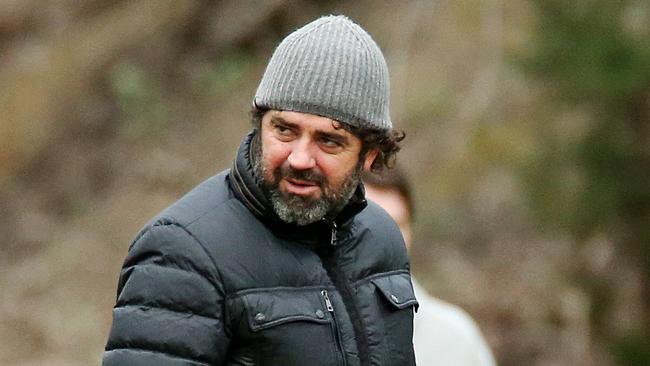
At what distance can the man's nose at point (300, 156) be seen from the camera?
290 cm

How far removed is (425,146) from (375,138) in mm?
6556

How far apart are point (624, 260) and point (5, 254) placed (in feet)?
14.0

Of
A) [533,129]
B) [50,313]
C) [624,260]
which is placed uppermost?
[533,129]

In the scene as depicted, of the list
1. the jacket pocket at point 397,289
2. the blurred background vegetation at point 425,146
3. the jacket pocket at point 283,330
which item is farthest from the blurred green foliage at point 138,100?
the jacket pocket at point 283,330

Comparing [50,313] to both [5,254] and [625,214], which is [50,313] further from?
[625,214]

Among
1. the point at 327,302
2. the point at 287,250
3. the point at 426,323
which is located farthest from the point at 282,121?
the point at 426,323

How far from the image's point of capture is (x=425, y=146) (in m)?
9.63

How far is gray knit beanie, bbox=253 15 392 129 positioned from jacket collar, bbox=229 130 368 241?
110mm

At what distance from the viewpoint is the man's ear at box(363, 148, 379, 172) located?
3.15m

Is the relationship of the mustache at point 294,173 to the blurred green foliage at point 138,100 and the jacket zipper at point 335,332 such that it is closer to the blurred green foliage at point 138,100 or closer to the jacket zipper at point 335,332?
the jacket zipper at point 335,332

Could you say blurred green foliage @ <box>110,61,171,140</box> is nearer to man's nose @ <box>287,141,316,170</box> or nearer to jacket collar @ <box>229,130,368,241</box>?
jacket collar @ <box>229,130,368,241</box>

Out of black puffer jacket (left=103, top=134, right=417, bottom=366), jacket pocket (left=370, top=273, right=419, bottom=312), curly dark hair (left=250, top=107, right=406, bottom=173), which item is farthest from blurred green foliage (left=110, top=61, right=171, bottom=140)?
Answer: black puffer jacket (left=103, top=134, right=417, bottom=366)

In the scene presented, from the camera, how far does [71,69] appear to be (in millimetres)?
10172

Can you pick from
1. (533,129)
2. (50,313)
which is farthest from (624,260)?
(50,313)
